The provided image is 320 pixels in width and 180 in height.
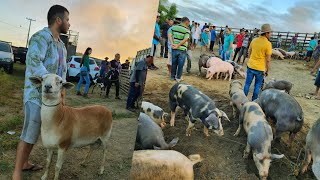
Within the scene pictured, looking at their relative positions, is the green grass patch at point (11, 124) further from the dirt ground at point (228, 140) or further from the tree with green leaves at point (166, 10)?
the tree with green leaves at point (166, 10)

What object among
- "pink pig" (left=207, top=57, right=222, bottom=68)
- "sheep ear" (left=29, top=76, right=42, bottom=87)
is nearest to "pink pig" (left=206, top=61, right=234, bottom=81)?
"pink pig" (left=207, top=57, right=222, bottom=68)

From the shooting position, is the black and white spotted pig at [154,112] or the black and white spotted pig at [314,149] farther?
the black and white spotted pig at [154,112]

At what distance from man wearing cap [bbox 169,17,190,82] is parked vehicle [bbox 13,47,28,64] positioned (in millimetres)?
747

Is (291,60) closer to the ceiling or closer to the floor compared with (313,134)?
closer to the ceiling

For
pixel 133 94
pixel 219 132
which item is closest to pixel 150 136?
pixel 133 94

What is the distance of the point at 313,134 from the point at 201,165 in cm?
55

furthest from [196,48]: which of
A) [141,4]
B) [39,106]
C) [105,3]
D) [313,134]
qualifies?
[39,106]

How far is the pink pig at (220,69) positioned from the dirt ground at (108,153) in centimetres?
46

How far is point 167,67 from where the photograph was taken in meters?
1.80

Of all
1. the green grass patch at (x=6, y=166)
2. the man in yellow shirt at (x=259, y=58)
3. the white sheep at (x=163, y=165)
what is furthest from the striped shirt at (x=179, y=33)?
the green grass patch at (x=6, y=166)

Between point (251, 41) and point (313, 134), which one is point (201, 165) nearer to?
point (313, 134)

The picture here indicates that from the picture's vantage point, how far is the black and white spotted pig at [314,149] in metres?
1.67

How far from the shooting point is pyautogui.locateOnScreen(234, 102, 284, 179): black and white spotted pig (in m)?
1.77

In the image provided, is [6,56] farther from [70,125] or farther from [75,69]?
[70,125]
